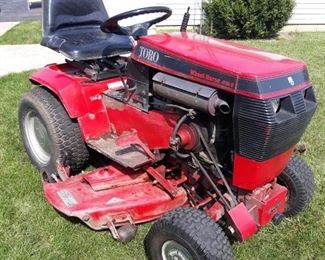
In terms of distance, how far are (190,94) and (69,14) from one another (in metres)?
1.75

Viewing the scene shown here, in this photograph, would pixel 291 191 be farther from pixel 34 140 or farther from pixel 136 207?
pixel 34 140

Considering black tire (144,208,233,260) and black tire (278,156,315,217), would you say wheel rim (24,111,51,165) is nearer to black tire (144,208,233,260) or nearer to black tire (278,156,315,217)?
black tire (144,208,233,260)

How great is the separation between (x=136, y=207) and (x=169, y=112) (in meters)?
0.58

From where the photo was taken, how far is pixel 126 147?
284 cm

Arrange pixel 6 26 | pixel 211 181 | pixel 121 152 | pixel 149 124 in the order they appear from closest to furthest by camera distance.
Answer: pixel 211 181 < pixel 149 124 < pixel 121 152 < pixel 6 26

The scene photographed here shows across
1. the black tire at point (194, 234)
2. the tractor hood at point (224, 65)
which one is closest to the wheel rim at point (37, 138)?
the tractor hood at point (224, 65)

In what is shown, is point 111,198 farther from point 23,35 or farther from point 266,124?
point 23,35

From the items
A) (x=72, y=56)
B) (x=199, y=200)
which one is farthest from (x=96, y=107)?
(x=199, y=200)

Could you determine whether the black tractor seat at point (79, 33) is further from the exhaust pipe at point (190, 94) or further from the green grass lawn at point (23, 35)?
the green grass lawn at point (23, 35)

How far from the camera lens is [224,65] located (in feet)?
→ 7.23

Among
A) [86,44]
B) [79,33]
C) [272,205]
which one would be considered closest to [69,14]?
[79,33]

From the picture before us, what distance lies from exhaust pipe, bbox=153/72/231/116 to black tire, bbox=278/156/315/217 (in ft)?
2.64

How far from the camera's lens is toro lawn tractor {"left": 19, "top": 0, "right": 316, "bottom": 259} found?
2188mm

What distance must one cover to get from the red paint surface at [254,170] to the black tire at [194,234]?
254 mm
